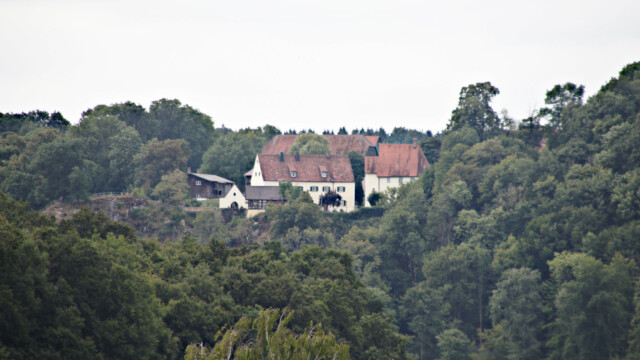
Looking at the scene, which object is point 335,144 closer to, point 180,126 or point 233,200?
point 180,126

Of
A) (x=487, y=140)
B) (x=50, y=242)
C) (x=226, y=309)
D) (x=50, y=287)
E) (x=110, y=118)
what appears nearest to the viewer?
(x=50, y=287)

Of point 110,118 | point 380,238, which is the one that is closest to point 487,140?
point 380,238

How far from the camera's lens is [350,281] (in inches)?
2217

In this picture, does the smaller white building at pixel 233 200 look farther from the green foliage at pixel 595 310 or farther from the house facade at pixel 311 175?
the green foliage at pixel 595 310

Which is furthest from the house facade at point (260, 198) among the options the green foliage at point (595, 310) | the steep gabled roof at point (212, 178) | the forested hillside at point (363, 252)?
the green foliage at point (595, 310)

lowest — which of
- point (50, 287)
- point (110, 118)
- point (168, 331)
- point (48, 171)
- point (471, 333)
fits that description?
point (471, 333)

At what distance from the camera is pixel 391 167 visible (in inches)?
3588

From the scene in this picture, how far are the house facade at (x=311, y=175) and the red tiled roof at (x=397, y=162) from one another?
13.6ft

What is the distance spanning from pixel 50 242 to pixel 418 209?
5307 centimetres

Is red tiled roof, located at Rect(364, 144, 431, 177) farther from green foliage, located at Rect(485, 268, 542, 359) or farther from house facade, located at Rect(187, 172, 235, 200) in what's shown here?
green foliage, located at Rect(485, 268, 542, 359)

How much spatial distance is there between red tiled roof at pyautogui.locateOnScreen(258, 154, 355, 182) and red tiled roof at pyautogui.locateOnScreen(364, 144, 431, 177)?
3.67 metres

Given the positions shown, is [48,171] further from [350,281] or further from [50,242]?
[50,242]

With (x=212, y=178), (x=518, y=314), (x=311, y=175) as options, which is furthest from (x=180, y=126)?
(x=518, y=314)

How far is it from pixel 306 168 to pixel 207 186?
11.4 meters
